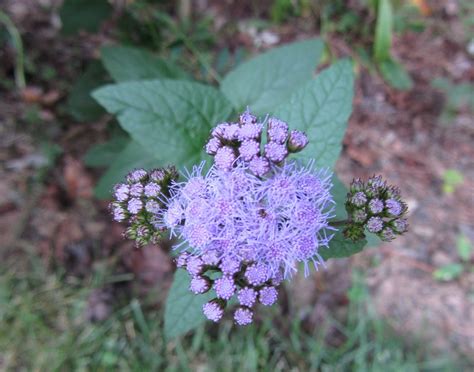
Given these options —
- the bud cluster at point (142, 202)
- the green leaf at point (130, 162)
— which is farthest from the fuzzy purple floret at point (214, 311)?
the green leaf at point (130, 162)

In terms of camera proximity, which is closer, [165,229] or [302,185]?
[302,185]

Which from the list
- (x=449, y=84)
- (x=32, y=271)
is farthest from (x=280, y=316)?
(x=449, y=84)

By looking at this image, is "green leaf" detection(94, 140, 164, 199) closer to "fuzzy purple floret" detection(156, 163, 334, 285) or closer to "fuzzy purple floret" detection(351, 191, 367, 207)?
"fuzzy purple floret" detection(156, 163, 334, 285)

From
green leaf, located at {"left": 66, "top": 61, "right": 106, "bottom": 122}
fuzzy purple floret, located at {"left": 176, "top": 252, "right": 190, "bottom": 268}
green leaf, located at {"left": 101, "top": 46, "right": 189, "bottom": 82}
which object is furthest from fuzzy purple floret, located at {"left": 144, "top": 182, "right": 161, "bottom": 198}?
green leaf, located at {"left": 66, "top": 61, "right": 106, "bottom": 122}

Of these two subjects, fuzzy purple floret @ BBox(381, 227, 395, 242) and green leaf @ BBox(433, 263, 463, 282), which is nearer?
fuzzy purple floret @ BBox(381, 227, 395, 242)

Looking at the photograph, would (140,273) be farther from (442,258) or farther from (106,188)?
(442,258)


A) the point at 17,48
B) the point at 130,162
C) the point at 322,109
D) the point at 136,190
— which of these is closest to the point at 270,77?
the point at 322,109
